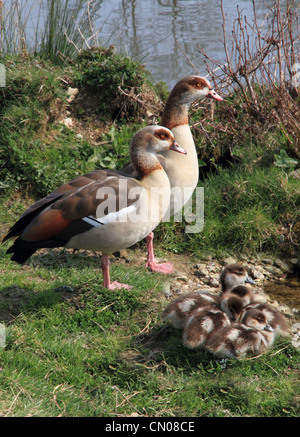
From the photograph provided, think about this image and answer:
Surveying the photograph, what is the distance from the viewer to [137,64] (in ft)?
25.4

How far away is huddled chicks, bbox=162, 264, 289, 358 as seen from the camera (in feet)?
13.2

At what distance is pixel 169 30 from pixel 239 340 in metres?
10.1

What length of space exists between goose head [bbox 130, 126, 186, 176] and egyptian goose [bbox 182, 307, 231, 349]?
1440mm

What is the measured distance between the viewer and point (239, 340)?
157 inches

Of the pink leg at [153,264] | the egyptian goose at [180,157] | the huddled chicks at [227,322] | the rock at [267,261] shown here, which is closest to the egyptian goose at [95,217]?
the egyptian goose at [180,157]

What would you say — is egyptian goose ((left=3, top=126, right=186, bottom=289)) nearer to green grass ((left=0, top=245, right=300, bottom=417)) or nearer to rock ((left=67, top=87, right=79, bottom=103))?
green grass ((left=0, top=245, right=300, bottom=417))

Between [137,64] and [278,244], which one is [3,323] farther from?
[137,64]

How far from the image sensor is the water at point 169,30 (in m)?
11.2

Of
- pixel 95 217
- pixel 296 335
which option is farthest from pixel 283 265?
pixel 95 217

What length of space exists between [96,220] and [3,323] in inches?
45.3

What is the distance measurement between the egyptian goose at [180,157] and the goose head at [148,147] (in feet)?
1.81

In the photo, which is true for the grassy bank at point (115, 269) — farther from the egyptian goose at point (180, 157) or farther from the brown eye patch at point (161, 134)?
the brown eye patch at point (161, 134)

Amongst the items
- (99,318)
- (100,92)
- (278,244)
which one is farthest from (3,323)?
(100,92)

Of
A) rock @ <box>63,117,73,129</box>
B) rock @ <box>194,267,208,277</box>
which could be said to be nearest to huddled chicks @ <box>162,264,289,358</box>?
rock @ <box>194,267,208,277</box>
